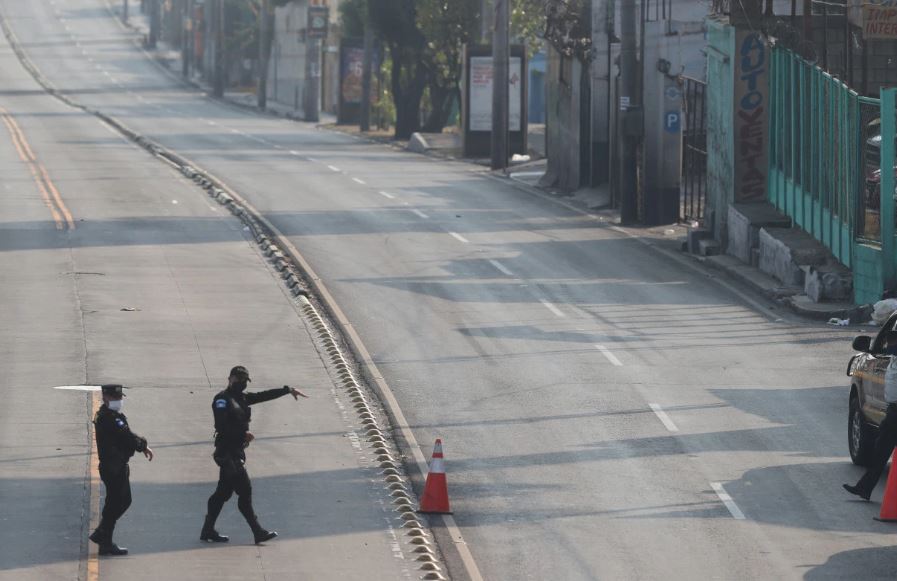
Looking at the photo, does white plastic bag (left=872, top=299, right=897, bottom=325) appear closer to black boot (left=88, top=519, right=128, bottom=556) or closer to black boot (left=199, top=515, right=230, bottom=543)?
black boot (left=199, top=515, right=230, bottom=543)

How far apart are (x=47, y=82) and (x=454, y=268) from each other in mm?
75019

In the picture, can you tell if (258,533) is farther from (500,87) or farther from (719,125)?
(500,87)

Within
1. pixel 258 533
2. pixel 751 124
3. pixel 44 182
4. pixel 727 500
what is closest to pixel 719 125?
pixel 751 124

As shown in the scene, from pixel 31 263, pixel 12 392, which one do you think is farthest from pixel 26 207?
pixel 12 392

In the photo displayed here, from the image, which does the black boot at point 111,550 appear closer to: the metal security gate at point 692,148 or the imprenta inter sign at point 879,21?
the imprenta inter sign at point 879,21

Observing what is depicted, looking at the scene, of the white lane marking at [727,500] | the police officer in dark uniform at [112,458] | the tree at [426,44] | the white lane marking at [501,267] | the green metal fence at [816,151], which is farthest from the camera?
the tree at [426,44]

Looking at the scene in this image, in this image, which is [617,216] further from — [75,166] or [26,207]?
[75,166]

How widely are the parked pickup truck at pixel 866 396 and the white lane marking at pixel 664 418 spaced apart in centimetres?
223

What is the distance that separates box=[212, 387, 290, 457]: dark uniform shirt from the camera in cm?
1448

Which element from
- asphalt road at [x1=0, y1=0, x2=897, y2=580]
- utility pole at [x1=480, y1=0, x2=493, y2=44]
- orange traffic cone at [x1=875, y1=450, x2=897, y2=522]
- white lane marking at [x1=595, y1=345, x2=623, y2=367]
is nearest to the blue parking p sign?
asphalt road at [x1=0, y1=0, x2=897, y2=580]

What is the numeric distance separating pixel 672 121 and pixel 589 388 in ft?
59.6

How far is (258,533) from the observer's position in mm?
14906

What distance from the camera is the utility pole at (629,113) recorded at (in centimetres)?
3825

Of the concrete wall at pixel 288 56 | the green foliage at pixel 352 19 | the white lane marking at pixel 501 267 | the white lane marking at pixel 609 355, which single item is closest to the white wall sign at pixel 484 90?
the green foliage at pixel 352 19
